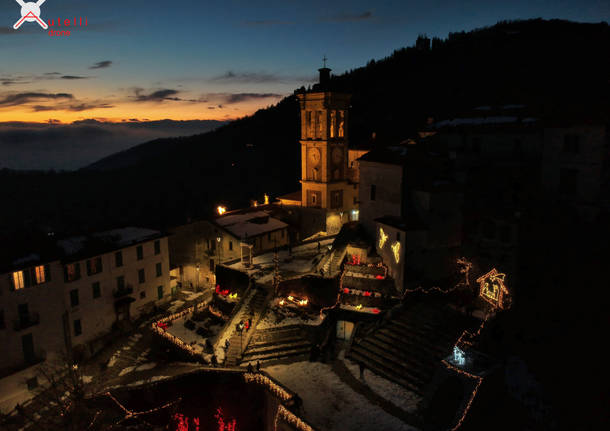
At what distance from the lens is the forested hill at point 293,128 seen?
86938mm

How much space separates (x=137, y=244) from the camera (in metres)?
38.5

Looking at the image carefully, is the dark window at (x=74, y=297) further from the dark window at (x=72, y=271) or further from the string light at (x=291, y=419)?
the string light at (x=291, y=419)

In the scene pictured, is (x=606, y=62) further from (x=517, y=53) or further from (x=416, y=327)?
(x=416, y=327)

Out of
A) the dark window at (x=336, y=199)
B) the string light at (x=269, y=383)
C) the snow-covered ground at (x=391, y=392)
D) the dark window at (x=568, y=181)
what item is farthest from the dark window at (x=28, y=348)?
the dark window at (x=568, y=181)

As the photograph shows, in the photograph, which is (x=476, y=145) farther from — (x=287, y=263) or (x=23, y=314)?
(x=23, y=314)

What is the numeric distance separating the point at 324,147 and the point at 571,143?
28078 mm

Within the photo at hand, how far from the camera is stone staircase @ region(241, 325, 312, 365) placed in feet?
86.3

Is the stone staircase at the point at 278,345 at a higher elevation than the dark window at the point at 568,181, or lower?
lower

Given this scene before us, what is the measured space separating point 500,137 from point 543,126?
331cm

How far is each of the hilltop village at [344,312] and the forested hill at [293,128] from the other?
134 feet

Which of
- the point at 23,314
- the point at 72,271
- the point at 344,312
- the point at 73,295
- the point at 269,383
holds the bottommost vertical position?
the point at 269,383

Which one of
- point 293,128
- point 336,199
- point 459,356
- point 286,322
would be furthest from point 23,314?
point 293,128

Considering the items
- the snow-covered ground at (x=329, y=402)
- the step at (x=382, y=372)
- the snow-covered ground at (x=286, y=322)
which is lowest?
the snow-covered ground at (x=329, y=402)

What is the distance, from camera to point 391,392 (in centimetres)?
2145
